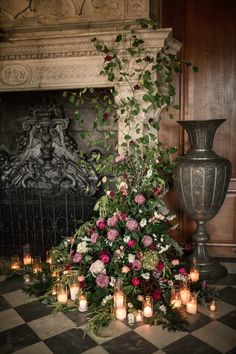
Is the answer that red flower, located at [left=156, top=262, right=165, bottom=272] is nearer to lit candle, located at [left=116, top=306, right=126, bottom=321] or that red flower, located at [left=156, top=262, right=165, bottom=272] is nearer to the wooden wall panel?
lit candle, located at [left=116, top=306, right=126, bottom=321]

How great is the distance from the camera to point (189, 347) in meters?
1.75

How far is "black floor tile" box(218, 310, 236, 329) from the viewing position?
6.44ft

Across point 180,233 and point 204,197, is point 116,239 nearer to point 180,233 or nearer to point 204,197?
point 204,197

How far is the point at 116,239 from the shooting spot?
2252 mm

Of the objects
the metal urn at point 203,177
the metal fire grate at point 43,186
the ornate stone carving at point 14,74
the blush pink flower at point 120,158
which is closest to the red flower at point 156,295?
the metal urn at point 203,177

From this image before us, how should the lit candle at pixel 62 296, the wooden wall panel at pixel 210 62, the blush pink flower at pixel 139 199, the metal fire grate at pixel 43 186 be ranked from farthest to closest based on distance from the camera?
the metal fire grate at pixel 43 186
the wooden wall panel at pixel 210 62
the blush pink flower at pixel 139 199
the lit candle at pixel 62 296

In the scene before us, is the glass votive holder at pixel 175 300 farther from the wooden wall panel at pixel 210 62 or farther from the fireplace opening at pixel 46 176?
the fireplace opening at pixel 46 176

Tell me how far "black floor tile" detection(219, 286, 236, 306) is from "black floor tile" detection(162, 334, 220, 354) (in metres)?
0.53

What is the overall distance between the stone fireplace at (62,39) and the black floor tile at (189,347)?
4.94 ft

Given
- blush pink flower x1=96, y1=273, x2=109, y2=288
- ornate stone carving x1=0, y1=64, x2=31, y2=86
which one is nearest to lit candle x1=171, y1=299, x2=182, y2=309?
blush pink flower x1=96, y1=273, x2=109, y2=288

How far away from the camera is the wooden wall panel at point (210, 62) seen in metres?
2.93

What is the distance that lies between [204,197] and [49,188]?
146cm

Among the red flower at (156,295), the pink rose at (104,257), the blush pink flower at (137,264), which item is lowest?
the red flower at (156,295)

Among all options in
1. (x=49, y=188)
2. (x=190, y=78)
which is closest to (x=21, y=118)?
(x=49, y=188)
